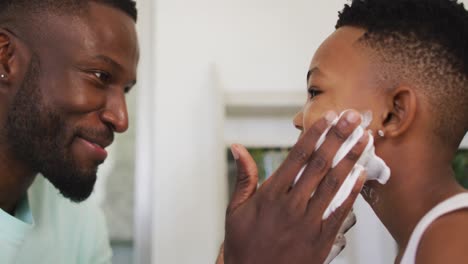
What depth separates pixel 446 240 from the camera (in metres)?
0.52

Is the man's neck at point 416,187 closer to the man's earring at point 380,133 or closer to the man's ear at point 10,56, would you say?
the man's earring at point 380,133

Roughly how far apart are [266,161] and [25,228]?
0.74 meters

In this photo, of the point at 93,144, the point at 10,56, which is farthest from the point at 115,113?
the point at 10,56

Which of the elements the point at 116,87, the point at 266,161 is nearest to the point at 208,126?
the point at 266,161

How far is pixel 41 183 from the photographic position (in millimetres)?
1013

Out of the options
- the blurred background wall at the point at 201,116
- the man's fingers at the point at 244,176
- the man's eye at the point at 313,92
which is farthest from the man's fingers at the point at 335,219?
the blurred background wall at the point at 201,116

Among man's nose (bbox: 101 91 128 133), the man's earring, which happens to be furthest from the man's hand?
man's nose (bbox: 101 91 128 133)

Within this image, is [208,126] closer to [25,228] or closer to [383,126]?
[25,228]

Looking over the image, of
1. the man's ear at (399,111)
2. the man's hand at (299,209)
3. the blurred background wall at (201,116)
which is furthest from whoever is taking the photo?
the blurred background wall at (201,116)

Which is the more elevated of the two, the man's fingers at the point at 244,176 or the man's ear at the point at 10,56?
the man's ear at the point at 10,56

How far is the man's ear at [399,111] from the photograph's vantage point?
609 mm

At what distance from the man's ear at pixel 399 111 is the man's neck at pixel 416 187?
5 cm

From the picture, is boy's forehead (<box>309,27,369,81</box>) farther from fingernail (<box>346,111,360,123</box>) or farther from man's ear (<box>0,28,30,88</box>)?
man's ear (<box>0,28,30,88</box>)

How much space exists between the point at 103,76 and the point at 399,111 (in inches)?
21.8
